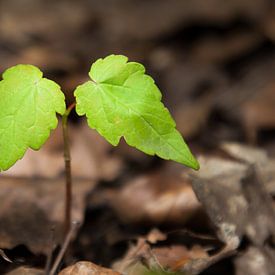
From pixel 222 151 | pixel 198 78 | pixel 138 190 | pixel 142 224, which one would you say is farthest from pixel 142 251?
pixel 198 78

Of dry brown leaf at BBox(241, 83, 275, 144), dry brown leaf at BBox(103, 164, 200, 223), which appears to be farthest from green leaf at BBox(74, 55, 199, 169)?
dry brown leaf at BBox(241, 83, 275, 144)

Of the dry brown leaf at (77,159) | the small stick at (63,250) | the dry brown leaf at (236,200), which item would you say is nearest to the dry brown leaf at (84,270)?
the small stick at (63,250)

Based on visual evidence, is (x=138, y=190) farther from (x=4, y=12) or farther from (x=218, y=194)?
(x=4, y=12)

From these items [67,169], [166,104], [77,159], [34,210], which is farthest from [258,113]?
[67,169]

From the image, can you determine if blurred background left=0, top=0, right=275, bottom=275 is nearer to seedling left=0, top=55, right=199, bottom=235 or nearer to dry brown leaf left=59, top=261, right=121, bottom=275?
dry brown leaf left=59, top=261, right=121, bottom=275

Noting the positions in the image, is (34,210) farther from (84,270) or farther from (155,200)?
(84,270)

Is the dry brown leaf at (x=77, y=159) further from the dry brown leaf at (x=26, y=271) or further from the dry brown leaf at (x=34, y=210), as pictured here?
the dry brown leaf at (x=26, y=271)
